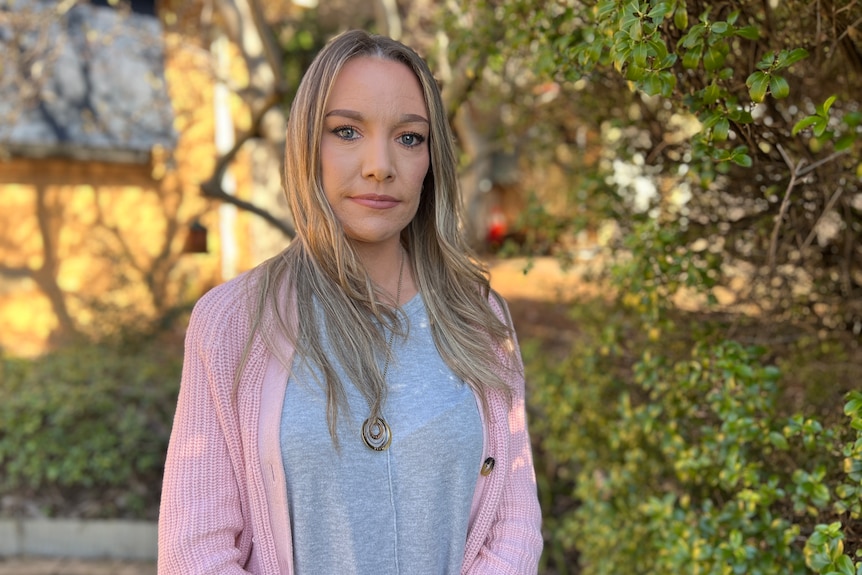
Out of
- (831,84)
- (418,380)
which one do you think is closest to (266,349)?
(418,380)

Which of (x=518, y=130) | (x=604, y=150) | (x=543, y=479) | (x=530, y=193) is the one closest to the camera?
(x=530, y=193)

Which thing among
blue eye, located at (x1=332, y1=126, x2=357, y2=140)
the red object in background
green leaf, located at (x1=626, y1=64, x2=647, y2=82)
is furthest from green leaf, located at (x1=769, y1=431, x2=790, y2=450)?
the red object in background

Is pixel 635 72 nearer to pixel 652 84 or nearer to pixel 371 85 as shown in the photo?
pixel 652 84

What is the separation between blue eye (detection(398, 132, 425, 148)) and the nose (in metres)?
0.07

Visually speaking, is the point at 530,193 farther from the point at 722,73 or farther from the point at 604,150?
the point at 722,73

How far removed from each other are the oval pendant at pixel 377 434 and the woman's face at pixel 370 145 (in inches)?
16.6

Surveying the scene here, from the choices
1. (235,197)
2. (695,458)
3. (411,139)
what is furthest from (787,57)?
(235,197)

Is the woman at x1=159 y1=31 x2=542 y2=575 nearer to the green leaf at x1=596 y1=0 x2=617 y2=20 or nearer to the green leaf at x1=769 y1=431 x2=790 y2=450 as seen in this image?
the green leaf at x1=596 y1=0 x2=617 y2=20

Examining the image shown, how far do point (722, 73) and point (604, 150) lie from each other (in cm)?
210

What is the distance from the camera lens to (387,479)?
168 centimetres

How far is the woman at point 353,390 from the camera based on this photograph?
1.62 metres

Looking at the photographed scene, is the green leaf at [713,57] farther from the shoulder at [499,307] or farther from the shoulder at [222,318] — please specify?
the shoulder at [222,318]

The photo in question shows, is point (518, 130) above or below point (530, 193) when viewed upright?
above

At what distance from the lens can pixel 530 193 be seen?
373 centimetres
